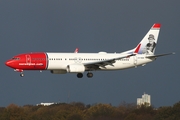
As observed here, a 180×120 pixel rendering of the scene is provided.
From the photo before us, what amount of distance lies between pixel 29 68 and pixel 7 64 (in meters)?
3.50

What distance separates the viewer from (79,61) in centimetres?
12050

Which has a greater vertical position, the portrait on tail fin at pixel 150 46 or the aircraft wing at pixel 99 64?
the portrait on tail fin at pixel 150 46

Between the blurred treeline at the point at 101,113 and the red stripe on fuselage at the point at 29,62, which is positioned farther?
the blurred treeline at the point at 101,113

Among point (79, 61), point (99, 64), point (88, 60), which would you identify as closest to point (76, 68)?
point (79, 61)

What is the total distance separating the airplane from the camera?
117 m

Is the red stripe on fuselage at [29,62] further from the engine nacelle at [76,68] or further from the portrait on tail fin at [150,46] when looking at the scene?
the portrait on tail fin at [150,46]

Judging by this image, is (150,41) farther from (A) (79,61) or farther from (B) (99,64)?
(A) (79,61)

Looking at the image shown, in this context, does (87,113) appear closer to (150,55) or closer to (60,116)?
(60,116)

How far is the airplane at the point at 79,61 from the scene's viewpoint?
117312 mm

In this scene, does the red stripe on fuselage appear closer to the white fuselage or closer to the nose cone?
the nose cone

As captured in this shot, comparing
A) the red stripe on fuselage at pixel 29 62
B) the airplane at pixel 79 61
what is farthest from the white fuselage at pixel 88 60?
the red stripe on fuselage at pixel 29 62

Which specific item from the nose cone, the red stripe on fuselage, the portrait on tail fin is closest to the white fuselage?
the red stripe on fuselage

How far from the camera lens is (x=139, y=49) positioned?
129 metres

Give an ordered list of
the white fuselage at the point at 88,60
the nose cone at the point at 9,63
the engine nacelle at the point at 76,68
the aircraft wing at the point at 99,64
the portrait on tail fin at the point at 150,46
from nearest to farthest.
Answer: the nose cone at the point at 9,63 < the white fuselage at the point at 88,60 < the engine nacelle at the point at 76,68 < the aircraft wing at the point at 99,64 < the portrait on tail fin at the point at 150,46
